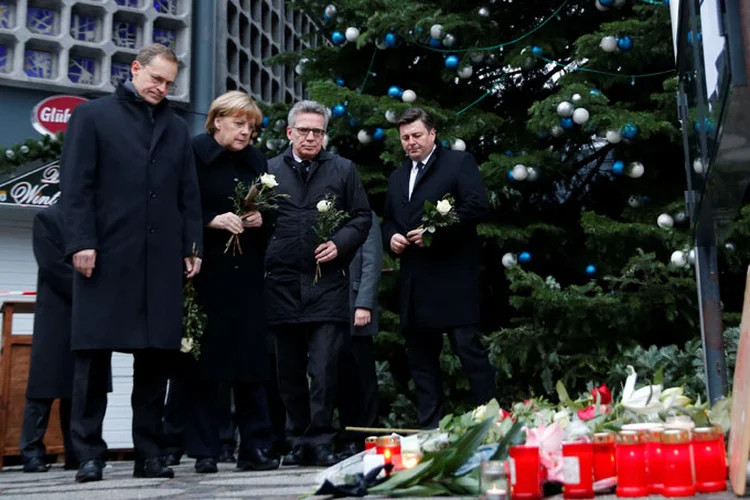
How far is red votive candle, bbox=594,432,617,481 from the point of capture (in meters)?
2.51

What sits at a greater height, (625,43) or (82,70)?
(82,70)

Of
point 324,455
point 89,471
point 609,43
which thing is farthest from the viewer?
point 609,43

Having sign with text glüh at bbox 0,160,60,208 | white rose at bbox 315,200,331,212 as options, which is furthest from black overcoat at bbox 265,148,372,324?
sign with text glüh at bbox 0,160,60,208

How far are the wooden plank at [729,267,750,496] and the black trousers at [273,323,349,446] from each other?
2394 millimetres

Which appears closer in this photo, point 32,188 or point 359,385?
point 359,385

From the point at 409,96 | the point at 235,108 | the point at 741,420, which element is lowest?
the point at 741,420

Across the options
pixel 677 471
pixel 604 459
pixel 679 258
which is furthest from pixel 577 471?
pixel 679 258

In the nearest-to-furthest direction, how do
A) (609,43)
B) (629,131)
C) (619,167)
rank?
(629,131), (609,43), (619,167)

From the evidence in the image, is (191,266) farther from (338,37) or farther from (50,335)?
(338,37)

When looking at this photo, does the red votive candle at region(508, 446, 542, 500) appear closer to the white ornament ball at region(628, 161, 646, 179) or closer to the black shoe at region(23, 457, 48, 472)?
the black shoe at region(23, 457, 48, 472)

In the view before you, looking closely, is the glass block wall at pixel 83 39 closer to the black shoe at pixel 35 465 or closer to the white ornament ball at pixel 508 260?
the white ornament ball at pixel 508 260

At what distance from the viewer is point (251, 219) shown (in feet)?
15.0

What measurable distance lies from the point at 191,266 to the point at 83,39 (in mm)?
6713

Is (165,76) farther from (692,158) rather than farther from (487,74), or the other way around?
(487,74)
